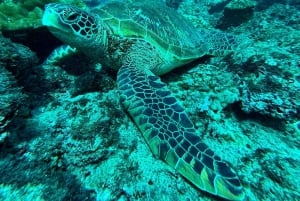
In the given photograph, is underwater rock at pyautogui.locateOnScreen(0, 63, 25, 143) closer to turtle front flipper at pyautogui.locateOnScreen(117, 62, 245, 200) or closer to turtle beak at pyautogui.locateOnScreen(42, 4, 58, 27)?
turtle beak at pyautogui.locateOnScreen(42, 4, 58, 27)

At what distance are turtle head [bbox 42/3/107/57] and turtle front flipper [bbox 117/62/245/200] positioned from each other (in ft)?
2.14

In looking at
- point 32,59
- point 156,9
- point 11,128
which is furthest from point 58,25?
point 156,9

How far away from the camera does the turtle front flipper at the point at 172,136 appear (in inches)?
57.8

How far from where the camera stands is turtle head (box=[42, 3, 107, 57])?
2273 millimetres

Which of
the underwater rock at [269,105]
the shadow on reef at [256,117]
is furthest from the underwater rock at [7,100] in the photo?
the underwater rock at [269,105]

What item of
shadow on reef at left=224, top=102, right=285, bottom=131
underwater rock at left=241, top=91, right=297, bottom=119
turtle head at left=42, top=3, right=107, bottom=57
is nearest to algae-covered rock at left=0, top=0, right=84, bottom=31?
turtle head at left=42, top=3, right=107, bottom=57

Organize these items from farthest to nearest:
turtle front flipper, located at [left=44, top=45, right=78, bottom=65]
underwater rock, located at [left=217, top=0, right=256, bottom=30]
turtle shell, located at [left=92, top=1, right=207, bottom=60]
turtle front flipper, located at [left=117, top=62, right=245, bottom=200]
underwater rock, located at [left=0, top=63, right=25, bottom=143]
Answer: underwater rock, located at [left=217, top=0, right=256, bottom=30], turtle front flipper, located at [left=44, top=45, right=78, bottom=65], turtle shell, located at [left=92, top=1, right=207, bottom=60], turtle front flipper, located at [left=117, top=62, right=245, bottom=200], underwater rock, located at [left=0, top=63, right=25, bottom=143]

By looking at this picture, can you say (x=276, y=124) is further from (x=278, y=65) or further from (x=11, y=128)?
(x=11, y=128)

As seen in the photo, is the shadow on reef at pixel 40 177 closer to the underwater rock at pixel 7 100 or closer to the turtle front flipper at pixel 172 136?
the underwater rock at pixel 7 100

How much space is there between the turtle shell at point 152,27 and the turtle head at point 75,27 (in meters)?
0.29

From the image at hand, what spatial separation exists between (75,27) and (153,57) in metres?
1.09

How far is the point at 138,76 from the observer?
2344 millimetres

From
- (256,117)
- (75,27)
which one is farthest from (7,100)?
(256,117)

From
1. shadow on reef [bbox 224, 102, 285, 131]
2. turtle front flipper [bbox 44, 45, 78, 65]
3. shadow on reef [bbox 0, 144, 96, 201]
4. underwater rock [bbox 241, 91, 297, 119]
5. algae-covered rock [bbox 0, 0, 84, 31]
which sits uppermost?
underwater rock [bbox 241, 91, 297, 119]
